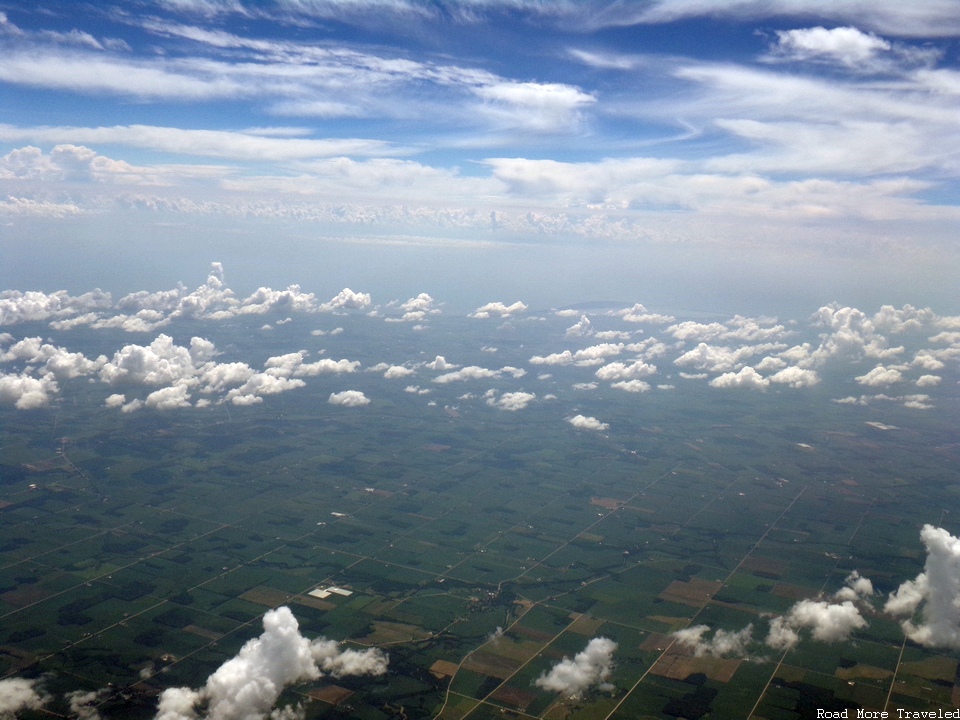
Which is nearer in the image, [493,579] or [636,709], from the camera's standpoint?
[636,709]

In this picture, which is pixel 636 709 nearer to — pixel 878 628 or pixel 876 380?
pixel 878 628

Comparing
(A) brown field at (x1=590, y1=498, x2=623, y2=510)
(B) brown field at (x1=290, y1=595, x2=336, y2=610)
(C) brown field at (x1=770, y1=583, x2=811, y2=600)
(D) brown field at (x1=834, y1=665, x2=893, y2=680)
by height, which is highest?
(D) brown field at (x1=834, y1=665, x2=893, y2=680)

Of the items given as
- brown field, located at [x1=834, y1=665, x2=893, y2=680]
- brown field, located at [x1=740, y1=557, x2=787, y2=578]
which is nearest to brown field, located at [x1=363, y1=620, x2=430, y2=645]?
brown field, located at [x1=834, y1=665, x2=893, y2=680]

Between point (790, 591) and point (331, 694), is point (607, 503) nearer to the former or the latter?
point (790, 591)

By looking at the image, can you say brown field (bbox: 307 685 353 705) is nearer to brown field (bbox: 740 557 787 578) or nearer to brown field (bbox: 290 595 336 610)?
brown field (bbox: 290 595 336 610)

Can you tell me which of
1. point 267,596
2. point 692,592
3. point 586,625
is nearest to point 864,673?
point 692,592

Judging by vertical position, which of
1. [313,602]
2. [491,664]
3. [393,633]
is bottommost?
[313,602]

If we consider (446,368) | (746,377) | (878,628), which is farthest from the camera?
(446,368)

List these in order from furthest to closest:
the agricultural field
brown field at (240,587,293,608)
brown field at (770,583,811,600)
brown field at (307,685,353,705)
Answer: brown field at (770,583,811,600) → brown field at (240,587,293,608) → the agricultural field → brown field at (307,685,353,705)

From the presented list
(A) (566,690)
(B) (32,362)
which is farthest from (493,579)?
(B) (32,362)

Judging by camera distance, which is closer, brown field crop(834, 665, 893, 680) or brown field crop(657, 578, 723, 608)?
brown field crop(834, 665, 893, 680)

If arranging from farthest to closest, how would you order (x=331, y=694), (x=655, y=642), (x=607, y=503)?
(x=607, y=503)
(x=655, y=642)
(x=331, y=694)
